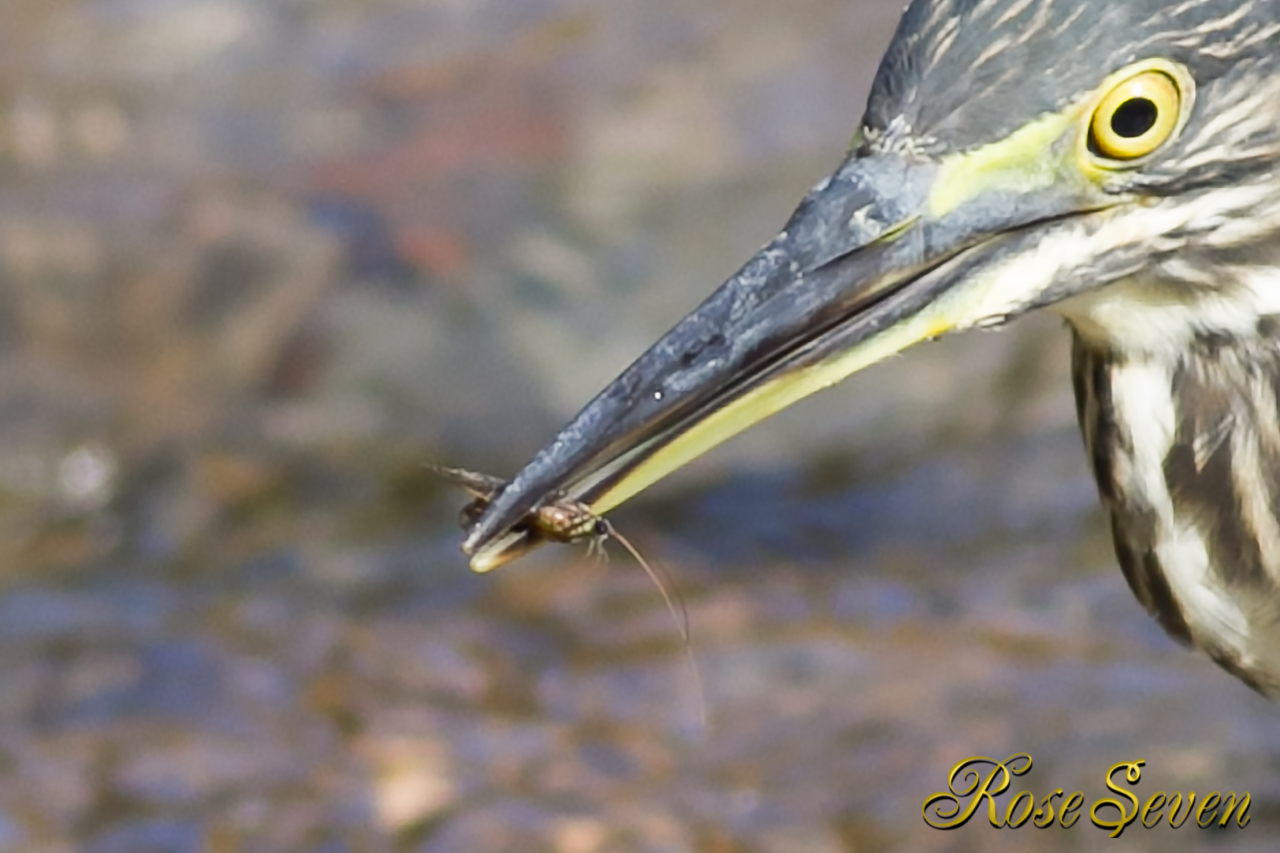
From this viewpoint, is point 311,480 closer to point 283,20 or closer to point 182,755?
point 182,755

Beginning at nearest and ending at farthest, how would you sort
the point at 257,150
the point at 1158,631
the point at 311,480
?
the point at 1158,631 → the point at 311,480 → the point at 257,150

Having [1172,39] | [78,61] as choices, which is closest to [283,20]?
[78,61]

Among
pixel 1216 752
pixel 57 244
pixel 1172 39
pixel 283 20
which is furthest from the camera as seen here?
pixel 283 20

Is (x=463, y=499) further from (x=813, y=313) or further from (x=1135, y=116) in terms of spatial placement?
(x=1135, y=116)

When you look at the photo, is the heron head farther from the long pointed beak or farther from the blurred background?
the blurred background
